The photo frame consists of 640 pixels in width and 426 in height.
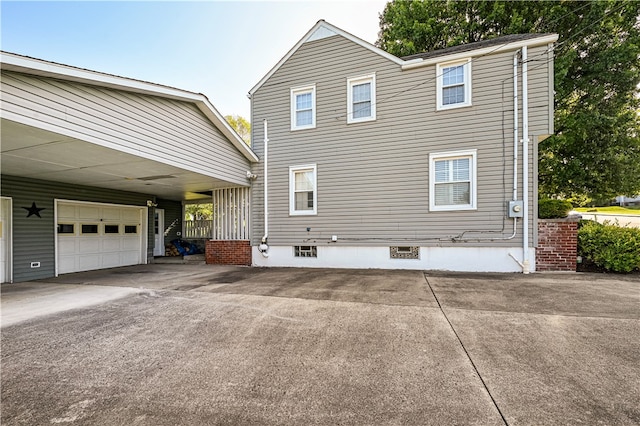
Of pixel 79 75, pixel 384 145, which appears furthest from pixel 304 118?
pixel 79 75

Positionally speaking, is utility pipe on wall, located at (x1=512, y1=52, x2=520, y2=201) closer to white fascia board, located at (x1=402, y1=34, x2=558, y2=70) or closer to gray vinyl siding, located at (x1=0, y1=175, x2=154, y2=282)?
white fascia board, located at (x1=402, y1=34, x2=558, y2=70)

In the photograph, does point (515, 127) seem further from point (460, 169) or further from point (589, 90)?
point (589, 90)

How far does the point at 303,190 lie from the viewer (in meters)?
8.78

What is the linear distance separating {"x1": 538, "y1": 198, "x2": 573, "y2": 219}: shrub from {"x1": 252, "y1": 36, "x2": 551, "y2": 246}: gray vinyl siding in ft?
4.37

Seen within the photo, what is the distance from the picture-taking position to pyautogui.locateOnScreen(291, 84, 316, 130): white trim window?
8711 millimetres

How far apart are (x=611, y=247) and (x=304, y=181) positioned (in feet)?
26.0

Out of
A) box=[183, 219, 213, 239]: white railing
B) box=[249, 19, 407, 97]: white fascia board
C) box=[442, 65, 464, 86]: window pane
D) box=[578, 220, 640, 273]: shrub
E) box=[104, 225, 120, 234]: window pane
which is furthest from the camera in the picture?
box=[183, 219, 213, 239]: white railing

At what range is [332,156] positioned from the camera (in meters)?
8.43

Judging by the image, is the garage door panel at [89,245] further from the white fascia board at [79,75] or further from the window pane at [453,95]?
Answer: the window pane at [453,95]

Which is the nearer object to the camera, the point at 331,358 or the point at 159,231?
the point at 331,358

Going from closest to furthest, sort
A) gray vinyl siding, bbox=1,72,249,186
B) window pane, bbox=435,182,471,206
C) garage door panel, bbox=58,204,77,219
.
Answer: gray vinyl siding, bbox=1,72,249,186 → window pane, bbox=435,182,471,206 → garage door panel, bbox=58,204,77,219

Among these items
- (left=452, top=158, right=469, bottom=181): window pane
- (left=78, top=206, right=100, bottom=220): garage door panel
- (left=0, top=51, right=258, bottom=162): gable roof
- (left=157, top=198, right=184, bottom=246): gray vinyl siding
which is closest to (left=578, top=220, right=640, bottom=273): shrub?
(left=452, top=158, right=469, bottom=181): window pane

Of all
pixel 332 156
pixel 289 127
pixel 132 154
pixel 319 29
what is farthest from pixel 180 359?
pixel 319 29

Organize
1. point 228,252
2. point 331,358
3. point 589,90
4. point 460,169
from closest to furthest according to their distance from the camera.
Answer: point 331,358, point 460,169, point 228,252, point 589,90
